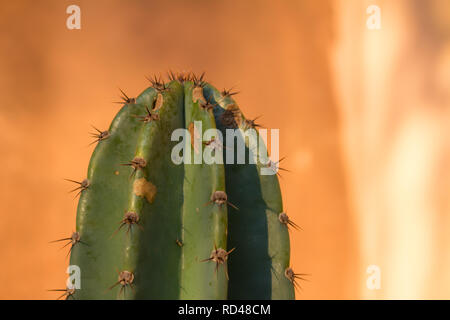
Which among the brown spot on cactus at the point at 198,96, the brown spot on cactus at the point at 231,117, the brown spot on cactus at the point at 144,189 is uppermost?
the brown spot on cactus at the point at 198,96

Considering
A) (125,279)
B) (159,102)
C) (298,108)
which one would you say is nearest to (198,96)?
(159,102)

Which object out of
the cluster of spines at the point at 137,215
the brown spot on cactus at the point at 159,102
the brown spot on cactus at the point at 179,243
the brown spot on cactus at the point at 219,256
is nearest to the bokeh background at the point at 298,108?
the cluster of spines at the point at 137,215

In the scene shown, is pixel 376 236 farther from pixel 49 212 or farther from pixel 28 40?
pixel 28 40

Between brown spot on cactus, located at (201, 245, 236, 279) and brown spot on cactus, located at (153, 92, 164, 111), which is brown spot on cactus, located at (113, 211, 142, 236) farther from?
brown spot on cactus, located at (153, 92, 164, 111)

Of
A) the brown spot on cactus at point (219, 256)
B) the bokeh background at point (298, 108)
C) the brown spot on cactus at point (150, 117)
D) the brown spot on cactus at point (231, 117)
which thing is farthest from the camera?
the bokeh background at point (298, 108)

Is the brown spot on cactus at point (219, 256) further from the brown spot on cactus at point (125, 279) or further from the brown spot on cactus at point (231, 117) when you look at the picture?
the brown spot on cactus at point (231, 117)

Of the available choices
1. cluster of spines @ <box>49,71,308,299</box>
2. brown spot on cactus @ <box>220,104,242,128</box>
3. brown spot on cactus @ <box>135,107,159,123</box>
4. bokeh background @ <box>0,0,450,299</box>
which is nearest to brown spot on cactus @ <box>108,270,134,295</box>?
cluster of spines @ <box>49,71,308,299</box>

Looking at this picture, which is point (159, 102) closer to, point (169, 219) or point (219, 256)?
point (169, 219)

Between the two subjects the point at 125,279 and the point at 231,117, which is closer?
the point at 125,279

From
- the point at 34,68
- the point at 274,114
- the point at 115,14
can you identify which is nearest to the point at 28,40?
the point at 34,68
